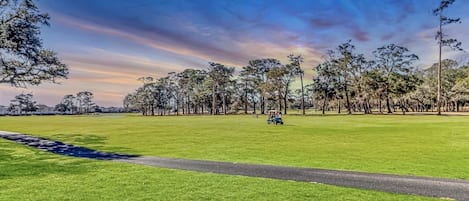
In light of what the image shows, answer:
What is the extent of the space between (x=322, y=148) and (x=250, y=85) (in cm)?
10432

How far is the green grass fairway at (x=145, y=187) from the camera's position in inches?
372

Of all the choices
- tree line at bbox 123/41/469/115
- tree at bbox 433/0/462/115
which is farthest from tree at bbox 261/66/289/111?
tree at bbox 433/0/462/115

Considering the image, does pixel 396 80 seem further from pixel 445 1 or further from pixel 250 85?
pixel 250 85

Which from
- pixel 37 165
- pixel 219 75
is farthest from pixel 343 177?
pixel 219 75

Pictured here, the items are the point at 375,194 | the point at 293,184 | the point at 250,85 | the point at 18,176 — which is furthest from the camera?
the point at 250,85

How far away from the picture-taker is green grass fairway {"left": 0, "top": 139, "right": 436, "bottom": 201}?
31.0 feet

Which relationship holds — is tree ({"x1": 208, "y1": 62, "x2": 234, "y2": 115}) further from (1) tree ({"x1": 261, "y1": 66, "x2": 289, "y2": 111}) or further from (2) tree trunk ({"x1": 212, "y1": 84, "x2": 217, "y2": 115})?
(1) tree ({"x1": 261, "y1": 66, "x2": 289, "y2": 111})

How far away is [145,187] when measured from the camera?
34.7 ft

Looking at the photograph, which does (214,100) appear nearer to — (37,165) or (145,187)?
(37,165)

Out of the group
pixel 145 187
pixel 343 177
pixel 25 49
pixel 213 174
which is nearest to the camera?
pixel 145 187

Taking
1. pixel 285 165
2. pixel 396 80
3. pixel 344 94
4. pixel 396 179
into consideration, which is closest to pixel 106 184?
pixel 285 165

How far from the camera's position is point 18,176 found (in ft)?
41.6

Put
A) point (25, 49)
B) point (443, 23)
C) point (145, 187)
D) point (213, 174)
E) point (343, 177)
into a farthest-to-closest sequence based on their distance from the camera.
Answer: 1. point (443, 23)
2. point (25, 49)
3. point (213, 174)
4. point (343, 177)
5. point (145, 187)

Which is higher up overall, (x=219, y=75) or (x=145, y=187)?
(x=219, y=75)
